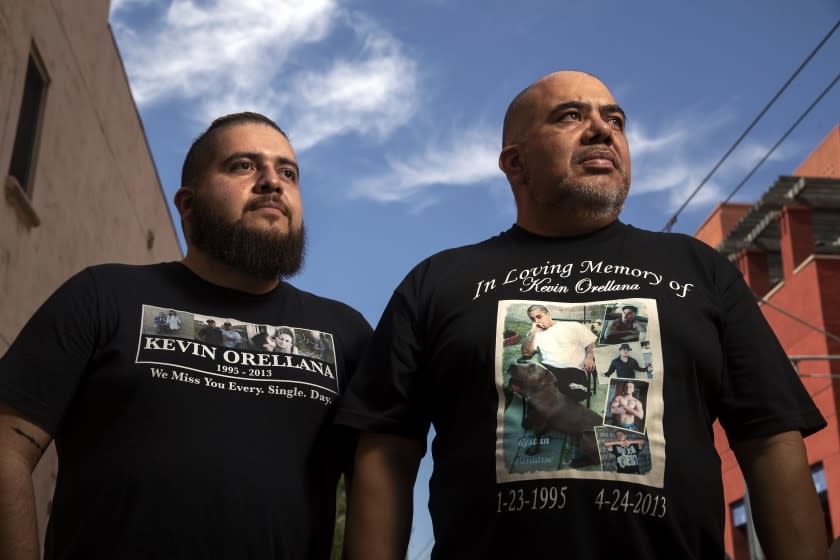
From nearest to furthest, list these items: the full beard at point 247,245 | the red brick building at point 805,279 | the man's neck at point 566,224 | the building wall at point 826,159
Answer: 1. the man's neck at point 566,224
2. the full beard at point 247,245
3. the red brick building at point 805,279
4. the building wall at point 826,159

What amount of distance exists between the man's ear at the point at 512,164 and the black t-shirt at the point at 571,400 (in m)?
0.27

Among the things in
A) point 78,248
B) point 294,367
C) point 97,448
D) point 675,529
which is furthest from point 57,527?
point 78,248

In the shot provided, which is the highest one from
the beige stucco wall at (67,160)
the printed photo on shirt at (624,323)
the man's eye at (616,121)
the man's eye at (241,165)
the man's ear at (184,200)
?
the beige stucco wall at (67,160)

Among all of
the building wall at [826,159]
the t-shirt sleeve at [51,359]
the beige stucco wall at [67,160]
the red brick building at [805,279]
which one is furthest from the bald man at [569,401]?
the building wall at [826,159]

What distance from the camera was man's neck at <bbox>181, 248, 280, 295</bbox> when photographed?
3.29 m

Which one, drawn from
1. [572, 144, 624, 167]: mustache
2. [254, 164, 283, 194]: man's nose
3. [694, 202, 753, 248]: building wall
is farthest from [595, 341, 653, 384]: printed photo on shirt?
[694, 202, 753, 248]: building wall

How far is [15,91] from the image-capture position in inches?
357

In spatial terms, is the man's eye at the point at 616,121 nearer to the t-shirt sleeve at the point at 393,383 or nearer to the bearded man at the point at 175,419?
the t-shirt sleeve at the point at 393,383

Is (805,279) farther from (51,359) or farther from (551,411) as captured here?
(51,359)

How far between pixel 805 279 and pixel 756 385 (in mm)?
20656

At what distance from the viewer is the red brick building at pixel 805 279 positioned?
2031cm

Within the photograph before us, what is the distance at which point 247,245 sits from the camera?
327 cm

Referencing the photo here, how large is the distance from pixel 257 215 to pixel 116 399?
2.54ft

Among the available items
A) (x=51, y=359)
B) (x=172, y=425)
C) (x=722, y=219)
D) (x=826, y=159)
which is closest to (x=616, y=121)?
(x=172, y=425)
